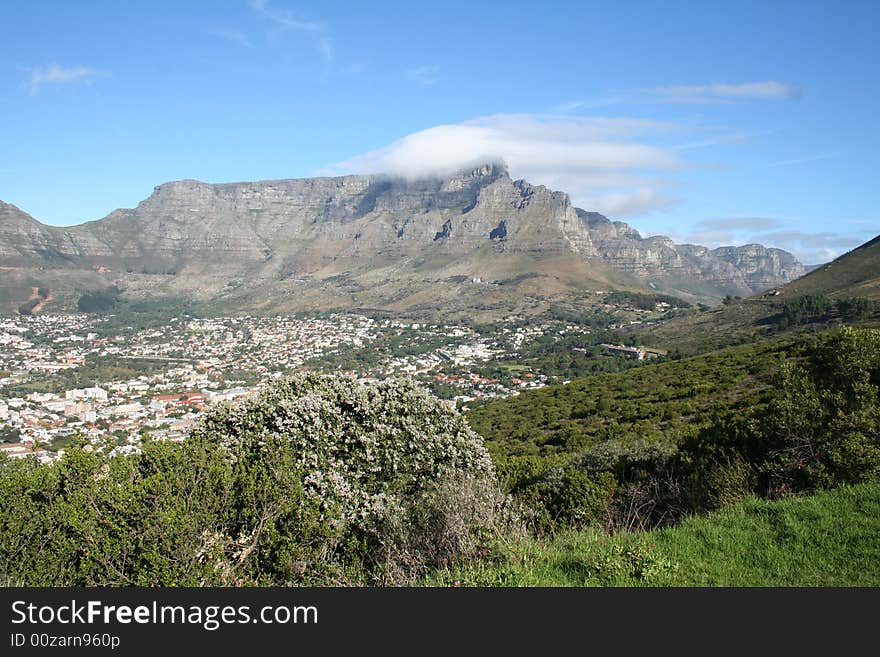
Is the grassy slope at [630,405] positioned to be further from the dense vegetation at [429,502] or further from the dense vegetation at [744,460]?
the dense vegetation at [429,502]

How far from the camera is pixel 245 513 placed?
6379 millimetres

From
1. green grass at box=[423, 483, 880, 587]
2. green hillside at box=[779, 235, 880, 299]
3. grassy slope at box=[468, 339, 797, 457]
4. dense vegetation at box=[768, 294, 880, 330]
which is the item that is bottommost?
grassy slope at box=[468, 339, 797, 457]

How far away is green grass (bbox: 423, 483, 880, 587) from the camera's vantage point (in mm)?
4754

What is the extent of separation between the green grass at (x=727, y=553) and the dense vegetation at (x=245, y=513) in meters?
0.91

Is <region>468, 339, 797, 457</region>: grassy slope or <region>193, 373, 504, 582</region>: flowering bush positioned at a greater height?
<region>193, 373, 504, 582</region>: flowering bush

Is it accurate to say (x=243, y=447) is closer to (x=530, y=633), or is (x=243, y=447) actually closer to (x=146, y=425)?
(x=530, y=633)

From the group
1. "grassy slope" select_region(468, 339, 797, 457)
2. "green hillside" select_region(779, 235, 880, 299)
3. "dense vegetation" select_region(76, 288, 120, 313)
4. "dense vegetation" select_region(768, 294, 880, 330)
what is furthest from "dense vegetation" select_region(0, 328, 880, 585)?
"dense vegetation" select_region(76, 288, 120, 313)

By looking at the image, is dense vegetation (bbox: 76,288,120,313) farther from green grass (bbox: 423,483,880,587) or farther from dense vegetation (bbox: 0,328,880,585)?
green grass (bbox: 423,483,880,587)

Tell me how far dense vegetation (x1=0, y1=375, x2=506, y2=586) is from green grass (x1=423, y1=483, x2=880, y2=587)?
913 mm

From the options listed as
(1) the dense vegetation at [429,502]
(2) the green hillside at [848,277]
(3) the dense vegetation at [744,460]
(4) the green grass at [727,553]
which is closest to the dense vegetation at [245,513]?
(1) the dense vegetation at [429,502]

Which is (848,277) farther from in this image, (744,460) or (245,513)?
(245,513)

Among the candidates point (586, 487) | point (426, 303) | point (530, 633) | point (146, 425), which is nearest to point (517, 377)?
point (146, 425)

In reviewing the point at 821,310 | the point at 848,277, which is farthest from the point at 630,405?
the point at 848,277

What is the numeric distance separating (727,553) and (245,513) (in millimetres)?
5148
